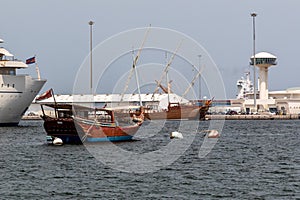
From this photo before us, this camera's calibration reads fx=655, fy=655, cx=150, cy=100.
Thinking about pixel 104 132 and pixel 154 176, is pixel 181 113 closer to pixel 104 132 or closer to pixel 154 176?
pixel 104 132

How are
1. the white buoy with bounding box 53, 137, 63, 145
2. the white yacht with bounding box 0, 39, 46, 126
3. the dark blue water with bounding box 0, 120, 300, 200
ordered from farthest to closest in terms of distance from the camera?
the white yacht with bounding box 0, 39, 46, 126 → the white buoy with bounding box 53, 137, 63, 145 → the dark blue water with bounding box 0, 120, 300, 200

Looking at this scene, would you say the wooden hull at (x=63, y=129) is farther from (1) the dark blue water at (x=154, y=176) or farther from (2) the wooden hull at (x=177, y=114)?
(2) the wooden hull at (x=177, y=114)

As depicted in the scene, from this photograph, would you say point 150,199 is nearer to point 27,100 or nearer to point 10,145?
point 10,145

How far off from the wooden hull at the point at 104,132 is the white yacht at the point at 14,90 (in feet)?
98.3

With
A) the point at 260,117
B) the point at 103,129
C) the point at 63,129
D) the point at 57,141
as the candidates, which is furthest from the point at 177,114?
the point at 63,129

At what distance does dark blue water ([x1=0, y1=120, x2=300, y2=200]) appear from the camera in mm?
35000

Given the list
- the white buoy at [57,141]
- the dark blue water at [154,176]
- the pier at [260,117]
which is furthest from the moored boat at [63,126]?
the pier at [260,117]

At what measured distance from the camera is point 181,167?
4681 cm

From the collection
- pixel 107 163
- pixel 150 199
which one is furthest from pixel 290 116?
pixel 150 199

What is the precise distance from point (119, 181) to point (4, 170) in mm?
9734

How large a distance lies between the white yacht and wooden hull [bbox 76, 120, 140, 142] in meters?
30.0

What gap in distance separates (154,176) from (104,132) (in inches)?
982

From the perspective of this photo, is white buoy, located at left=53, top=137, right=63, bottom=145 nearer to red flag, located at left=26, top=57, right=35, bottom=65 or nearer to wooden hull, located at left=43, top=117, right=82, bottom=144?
wooden hull, located at left=43, top=117, right=82, bottom=144

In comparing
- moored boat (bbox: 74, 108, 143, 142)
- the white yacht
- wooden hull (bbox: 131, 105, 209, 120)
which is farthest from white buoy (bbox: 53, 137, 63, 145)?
wooden hull (bbox: 131, 105, 209, 120)
